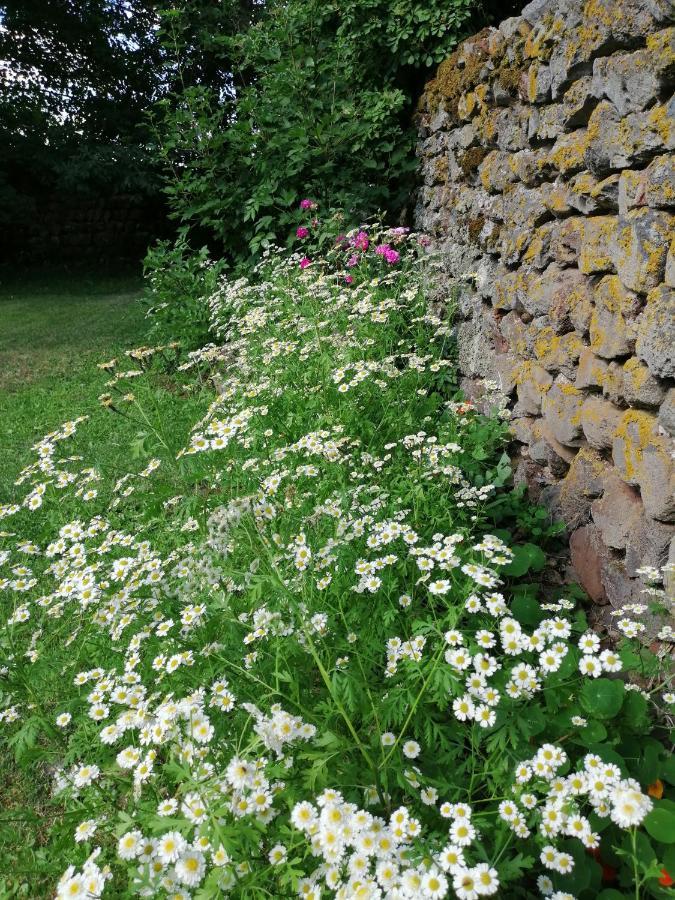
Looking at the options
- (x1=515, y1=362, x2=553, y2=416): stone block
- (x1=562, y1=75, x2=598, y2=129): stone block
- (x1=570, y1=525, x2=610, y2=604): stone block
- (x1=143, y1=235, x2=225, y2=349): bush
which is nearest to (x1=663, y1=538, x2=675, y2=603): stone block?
(x1=570, y1=525, x2=610, y2=604): stone block

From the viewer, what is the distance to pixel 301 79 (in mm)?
4926

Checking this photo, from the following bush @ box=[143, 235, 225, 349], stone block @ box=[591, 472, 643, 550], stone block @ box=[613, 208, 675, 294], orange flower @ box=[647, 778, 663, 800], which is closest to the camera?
orange flower @ box=[647, 778, 663, 800]

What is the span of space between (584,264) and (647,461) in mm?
864

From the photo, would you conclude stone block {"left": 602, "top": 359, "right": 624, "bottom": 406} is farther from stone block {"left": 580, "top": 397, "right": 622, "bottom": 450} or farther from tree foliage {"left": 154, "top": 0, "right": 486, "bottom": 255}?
tree foliage {"left": 154, "top": 0, "right": 486, "bottom": 255}

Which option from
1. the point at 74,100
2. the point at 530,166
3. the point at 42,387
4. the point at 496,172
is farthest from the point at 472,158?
the point at 74,100

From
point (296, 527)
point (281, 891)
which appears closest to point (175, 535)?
point (296, 527)

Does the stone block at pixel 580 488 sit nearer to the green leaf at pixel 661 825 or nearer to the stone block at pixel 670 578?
the stone block at pixel 670 578

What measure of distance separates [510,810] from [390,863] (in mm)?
292

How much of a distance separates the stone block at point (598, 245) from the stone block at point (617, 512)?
797 millimetres

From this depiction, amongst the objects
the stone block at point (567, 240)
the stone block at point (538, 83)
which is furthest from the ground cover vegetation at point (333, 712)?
the stone block at point (538, 83)

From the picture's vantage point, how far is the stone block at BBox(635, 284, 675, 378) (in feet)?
6.27

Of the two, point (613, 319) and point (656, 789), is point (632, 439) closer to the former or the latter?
point (613, 319)

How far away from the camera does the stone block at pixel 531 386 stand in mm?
2779

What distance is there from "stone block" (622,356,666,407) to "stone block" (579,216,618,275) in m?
0.40
